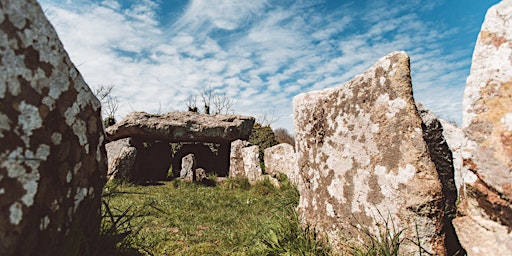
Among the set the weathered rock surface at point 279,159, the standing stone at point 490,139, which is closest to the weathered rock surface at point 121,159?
the weathered rock surface at point 279,159

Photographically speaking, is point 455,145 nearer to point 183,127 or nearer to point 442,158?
point 442,158

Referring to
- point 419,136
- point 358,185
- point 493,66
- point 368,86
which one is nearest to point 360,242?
point 358,185

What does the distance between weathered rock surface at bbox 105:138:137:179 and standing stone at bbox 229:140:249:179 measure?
3098 mm

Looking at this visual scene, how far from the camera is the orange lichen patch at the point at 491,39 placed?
223cm

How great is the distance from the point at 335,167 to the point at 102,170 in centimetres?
233

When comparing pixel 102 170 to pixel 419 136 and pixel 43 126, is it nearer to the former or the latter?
pixel 43 126

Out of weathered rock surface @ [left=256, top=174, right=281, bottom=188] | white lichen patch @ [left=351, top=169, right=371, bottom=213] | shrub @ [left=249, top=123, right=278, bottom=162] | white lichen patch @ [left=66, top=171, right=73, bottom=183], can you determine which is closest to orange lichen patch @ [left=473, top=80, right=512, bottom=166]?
white lichen patch @ [left=351, top=169, right=371, bottom=213]

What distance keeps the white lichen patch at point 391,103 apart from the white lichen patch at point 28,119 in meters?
2.75

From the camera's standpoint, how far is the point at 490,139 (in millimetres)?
2209

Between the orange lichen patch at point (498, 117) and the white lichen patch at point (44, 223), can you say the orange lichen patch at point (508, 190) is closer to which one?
the orange lichen patch at point (498, 117)

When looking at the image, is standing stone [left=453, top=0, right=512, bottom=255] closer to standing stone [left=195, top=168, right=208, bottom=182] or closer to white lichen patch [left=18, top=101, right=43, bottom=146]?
white lichen patch [left=18, top=101, right=43, bottom=146]

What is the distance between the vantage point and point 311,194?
162 inches

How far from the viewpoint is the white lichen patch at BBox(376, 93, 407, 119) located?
308 cm

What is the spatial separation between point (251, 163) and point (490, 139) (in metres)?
8.64
